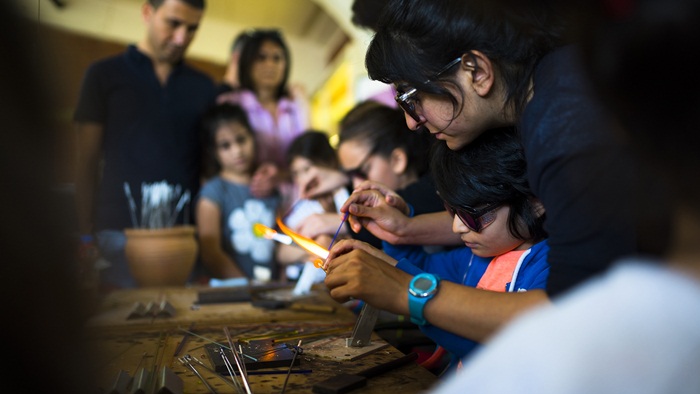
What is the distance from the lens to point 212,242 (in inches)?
149

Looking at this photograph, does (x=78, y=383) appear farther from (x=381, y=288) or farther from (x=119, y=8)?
(x=119, y=8)

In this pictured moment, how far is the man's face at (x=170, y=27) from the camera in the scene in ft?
12.0

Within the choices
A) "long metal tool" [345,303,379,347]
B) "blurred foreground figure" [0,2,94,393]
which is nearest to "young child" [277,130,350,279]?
"long metal tool" [345,303,379,347]

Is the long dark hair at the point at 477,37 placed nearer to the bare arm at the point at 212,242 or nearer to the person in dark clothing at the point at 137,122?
the person in dark clothing at the point at 137,122

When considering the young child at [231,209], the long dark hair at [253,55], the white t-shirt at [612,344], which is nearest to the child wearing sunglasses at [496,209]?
the white t-shirt at [612,344]

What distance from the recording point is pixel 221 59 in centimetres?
753

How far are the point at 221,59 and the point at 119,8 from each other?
5.33 feet

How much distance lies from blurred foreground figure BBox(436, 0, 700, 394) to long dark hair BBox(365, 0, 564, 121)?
1.54 feet

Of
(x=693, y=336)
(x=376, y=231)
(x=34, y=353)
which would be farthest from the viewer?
(x=376, y=231)

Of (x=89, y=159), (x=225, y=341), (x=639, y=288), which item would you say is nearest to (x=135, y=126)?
(x=89, y=159)

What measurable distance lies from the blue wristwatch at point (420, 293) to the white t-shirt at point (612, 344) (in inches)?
17.3

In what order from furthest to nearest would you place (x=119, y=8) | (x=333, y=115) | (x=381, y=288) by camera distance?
(x=333, y=115)
(x=119, y=8)
(x=381, y=288)


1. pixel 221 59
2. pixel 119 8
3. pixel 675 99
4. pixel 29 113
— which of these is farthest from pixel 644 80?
pixel 221 59

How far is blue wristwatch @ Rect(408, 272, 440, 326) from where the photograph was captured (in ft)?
4.02
